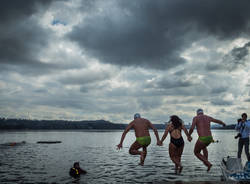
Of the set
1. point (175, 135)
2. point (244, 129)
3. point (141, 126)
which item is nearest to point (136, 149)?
point (141, 126)

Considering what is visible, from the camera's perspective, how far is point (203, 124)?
1405cm

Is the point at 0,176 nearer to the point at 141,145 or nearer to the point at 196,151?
the point at 141,145

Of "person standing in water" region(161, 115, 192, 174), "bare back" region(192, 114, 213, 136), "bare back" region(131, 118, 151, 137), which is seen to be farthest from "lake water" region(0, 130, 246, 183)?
"bare back" region(192, 114, 213, 136)

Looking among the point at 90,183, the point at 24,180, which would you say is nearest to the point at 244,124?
the point at 90,183

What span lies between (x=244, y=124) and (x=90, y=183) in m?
12.8

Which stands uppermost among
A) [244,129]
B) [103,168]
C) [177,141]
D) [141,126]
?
[141,126]

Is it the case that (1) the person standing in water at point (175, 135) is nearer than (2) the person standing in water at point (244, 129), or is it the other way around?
(1) the person standing in water at point (175, 135)

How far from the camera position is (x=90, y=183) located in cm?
2061

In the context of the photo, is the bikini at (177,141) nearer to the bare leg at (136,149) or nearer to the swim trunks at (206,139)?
the swim trunks at (206,139)

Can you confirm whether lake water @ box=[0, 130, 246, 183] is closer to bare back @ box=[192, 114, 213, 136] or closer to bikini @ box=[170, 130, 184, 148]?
bikini @ box=[170, 130, 184, 148]

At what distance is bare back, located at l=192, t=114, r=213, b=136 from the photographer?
14016 mm

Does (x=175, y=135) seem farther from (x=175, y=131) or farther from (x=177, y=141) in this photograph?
(x=177, y=141)

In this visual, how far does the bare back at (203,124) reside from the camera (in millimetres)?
14016

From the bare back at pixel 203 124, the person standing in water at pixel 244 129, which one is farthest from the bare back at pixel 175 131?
the person standing in water at pixel 244 129
